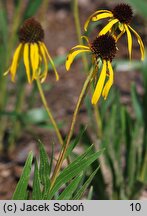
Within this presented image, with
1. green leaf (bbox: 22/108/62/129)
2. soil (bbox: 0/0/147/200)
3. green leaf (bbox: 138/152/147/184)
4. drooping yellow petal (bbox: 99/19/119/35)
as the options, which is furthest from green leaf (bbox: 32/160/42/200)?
green leaf (bbox: 22/108/62/129)

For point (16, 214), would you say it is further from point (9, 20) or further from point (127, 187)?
point (9, 20)

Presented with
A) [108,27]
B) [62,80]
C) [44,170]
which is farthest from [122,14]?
[62,80]

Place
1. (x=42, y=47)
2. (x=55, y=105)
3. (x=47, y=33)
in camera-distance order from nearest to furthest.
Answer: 1. (x=42, y=47)
2. (x=55, y=105)
3. (x=47, y=33)

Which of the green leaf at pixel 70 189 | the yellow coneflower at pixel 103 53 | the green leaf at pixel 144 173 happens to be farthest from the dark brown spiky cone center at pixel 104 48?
the green leaf at pixel 144 173

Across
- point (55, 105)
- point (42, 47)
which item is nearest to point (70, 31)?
point (55, 105)

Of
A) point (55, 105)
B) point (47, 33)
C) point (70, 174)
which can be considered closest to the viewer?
point (70, 174)
